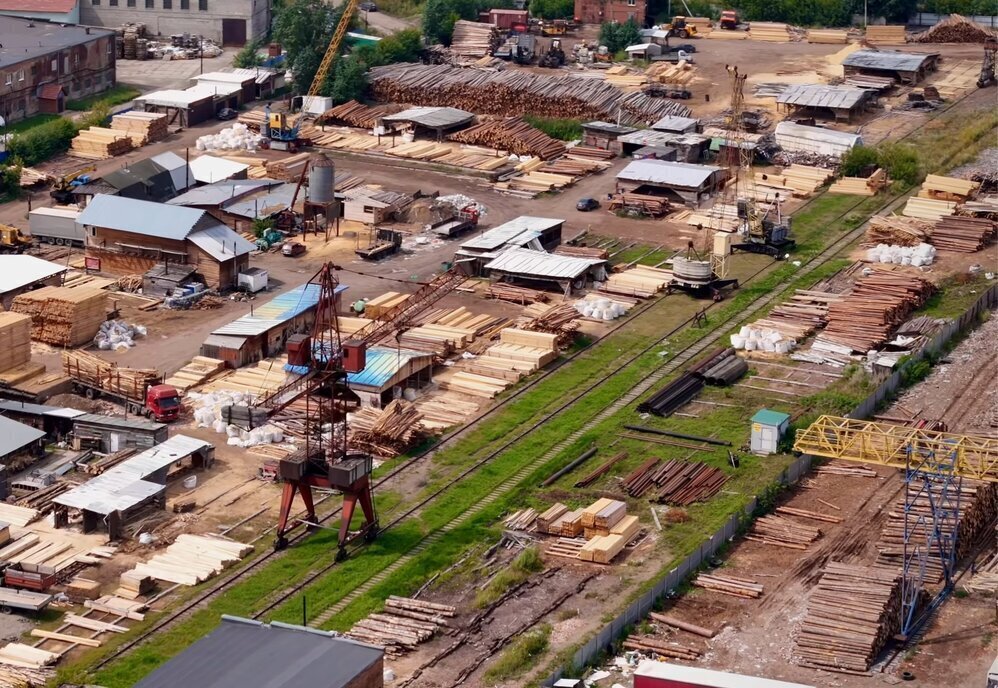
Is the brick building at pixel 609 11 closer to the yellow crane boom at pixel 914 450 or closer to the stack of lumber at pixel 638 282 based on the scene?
the stack of lumber at pixel 638 282

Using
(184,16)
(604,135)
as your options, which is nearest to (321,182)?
(604,135)

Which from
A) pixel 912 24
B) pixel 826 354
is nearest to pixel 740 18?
pixel 912 24

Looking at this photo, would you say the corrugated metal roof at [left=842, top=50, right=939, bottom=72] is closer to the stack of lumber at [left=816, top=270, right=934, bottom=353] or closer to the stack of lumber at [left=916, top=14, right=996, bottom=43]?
the stack of lumber at [left=916, top=14, right=996, bottom=43]

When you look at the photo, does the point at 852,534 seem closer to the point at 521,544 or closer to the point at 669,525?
the point at 669,525

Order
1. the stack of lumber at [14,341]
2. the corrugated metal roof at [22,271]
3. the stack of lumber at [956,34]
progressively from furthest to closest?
1. the stack of lumber at [956,34]
2. the corrugated metal roof at [22,271]
3. the stack of lumber at [14,341]

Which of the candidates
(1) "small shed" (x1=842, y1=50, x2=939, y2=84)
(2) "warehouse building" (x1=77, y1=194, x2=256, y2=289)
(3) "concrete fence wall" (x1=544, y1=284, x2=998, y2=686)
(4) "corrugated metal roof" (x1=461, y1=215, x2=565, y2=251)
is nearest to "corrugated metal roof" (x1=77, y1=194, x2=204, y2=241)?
(2) "warehouse building" (x1=77, y1=194, x2=256, y2=289)

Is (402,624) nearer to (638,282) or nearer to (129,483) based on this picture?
(129,483)

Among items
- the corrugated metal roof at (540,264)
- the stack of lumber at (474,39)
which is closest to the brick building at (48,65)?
the stack of lumber at (474,39)
